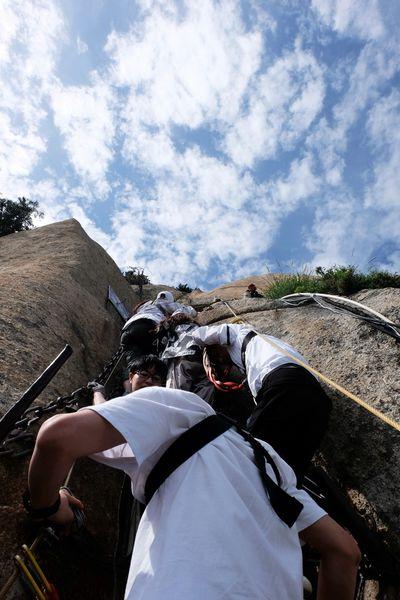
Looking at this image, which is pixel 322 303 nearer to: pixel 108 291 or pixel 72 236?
pixel 108 291

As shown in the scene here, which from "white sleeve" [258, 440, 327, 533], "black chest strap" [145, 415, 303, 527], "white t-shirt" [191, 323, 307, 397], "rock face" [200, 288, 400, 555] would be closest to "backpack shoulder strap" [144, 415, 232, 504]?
"black chest strap" [145, 415, 303, 527]

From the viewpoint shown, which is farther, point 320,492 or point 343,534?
point 320,492

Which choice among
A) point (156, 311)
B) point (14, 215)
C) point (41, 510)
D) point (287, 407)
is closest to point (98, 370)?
point (156, 311)

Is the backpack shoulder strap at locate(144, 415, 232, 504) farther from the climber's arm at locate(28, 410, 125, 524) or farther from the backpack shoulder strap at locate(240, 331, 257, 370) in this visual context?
the backpack shoulder strap at locate(240, 331, 257, 370)

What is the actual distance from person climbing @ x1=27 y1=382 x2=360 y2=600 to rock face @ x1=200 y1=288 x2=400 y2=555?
1.84 meters

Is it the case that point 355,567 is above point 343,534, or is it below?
below

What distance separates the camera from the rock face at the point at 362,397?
9.81 feet

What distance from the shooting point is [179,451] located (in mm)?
1468

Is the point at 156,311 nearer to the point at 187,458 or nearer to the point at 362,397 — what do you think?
the point at 362,397

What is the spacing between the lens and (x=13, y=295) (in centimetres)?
438

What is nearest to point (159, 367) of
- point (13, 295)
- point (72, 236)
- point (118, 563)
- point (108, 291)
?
point (118, 563)

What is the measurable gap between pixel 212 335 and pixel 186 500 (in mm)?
2617

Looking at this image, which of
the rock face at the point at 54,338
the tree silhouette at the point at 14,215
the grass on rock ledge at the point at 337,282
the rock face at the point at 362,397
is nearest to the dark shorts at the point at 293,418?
the rock face at the point at 362,397

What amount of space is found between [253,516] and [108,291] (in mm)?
7347
